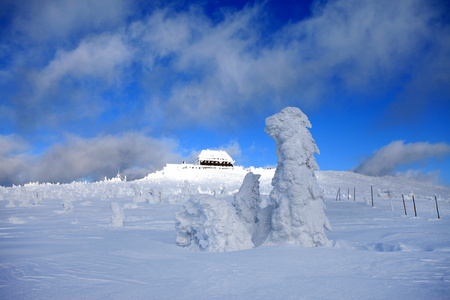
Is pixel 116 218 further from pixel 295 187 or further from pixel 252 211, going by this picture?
pixel 295 187

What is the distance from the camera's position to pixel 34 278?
18.2 ft

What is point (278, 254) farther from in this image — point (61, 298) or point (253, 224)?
point (61, 298)

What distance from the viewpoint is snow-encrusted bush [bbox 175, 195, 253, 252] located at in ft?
30.5

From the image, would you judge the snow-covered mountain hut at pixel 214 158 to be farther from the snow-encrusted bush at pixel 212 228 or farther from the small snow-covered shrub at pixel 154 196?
the snow-encrusted bush at pixel 212 228

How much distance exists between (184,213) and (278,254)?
4.09 meters

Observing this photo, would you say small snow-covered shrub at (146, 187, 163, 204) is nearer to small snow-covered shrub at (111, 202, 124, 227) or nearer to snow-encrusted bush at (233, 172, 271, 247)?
small snow-covered shrub at (111, 202, 124, 227)

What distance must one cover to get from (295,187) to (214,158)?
66964mm

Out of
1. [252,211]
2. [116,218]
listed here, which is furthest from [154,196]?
[252,211]

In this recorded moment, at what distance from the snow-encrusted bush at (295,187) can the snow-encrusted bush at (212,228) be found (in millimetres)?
1258

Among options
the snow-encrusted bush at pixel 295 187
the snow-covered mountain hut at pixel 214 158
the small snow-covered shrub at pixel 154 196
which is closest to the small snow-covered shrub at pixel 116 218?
the snow-encrusted bush at pixel 295 187

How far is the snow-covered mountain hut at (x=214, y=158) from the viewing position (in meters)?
76.1

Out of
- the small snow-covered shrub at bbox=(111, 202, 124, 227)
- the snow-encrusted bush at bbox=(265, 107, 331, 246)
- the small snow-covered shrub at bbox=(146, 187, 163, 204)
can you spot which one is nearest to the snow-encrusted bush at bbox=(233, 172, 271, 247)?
the snow-encrusted bush at bbox=(265, 107, 331, 246)

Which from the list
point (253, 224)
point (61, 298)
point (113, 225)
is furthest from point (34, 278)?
point (113, 225)

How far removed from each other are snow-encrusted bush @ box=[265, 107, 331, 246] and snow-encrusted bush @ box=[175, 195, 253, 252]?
1258 mm
